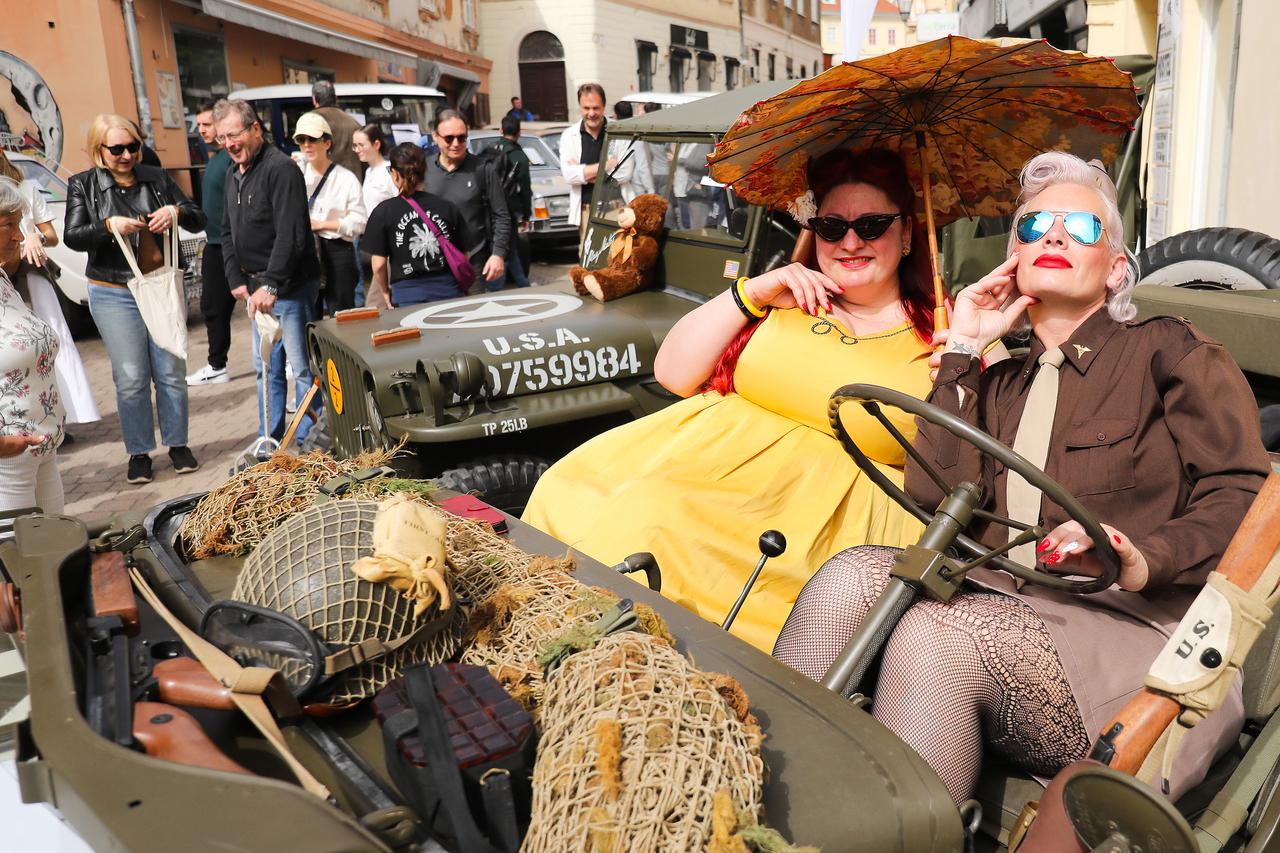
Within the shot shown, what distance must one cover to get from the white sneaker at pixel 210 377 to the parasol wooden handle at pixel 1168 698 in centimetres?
792

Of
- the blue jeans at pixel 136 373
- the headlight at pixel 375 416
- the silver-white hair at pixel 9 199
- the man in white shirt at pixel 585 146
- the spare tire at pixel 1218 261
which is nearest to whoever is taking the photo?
the silver-white hair at pixel 9 199

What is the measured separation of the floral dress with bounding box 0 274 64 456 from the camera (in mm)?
3564

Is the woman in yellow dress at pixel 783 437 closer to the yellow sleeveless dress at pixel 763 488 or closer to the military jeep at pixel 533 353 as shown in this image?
the yellow sleeveless dress at pixel 763 488

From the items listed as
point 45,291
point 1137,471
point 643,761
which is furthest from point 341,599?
point 45,291

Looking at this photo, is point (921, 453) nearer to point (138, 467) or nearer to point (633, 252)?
point (633, 252)

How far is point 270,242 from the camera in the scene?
6.43 m

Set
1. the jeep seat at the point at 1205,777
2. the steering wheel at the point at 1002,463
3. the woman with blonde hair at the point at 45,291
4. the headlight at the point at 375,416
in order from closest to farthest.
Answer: the steering wheel at the point at 1002,463, the jeep seat at the point at 1205,777, the woman with blonde hair at the point at 45,291, the headlight at the point at 375,416

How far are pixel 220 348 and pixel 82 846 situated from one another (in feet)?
24.7

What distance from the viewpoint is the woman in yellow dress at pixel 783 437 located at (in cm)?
292

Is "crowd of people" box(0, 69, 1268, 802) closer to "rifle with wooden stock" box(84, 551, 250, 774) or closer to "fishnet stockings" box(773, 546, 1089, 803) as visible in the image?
"fishnet stockings" box(773, 546, 1089, 803)

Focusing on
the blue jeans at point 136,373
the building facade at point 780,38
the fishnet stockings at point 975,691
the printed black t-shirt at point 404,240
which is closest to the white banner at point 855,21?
the fishnet stockings at point 975,691

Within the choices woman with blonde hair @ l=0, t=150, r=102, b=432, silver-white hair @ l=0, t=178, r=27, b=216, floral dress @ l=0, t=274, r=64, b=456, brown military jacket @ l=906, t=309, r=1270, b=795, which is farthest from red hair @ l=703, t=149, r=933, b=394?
woman with blonde hair @ l=0, t=150, r=102, b=432

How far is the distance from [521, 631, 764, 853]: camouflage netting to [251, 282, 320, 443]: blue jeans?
535 centimetres

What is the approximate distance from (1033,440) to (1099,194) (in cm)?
56
